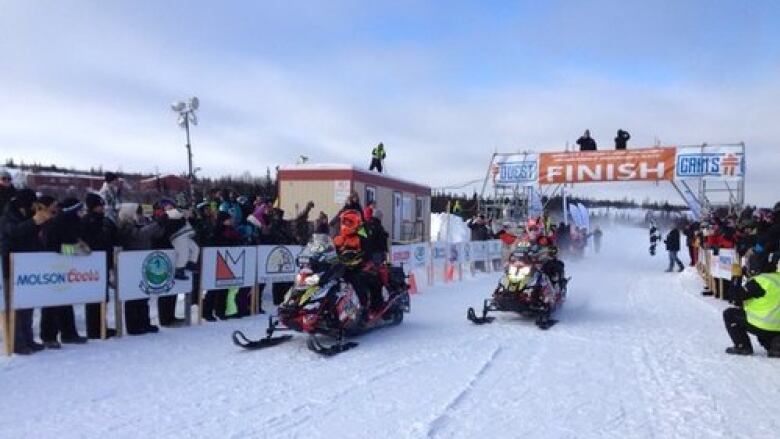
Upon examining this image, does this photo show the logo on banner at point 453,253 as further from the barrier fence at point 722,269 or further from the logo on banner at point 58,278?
the logo on banner at point 58,278

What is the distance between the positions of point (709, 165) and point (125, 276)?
1732cm

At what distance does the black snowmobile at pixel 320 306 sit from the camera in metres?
7.41

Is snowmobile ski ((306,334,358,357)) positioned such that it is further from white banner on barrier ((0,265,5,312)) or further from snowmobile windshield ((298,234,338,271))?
white banner on barrier ((0,265,5,312))

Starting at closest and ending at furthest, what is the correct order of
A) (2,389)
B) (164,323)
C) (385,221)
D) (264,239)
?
(2,389), (164,323), (264,239), (385,221)

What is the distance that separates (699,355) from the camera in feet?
25.1

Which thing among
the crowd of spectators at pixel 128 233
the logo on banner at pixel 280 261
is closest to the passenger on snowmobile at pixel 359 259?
the crowd of spectators at pixel 128 233

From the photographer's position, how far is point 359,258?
8766 millimetres

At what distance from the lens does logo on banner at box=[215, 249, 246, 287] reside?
9.73 metres

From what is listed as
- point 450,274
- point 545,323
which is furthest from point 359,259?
point 450,274

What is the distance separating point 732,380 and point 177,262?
6.73m

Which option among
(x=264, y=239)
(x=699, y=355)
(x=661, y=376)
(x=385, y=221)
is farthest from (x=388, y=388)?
(x=385, y=221)

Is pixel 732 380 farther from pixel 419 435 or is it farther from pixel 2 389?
pixel 2 389

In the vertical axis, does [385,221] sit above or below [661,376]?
above

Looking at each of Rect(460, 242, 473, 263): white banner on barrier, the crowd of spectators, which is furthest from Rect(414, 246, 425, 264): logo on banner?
the crowd of spectators
